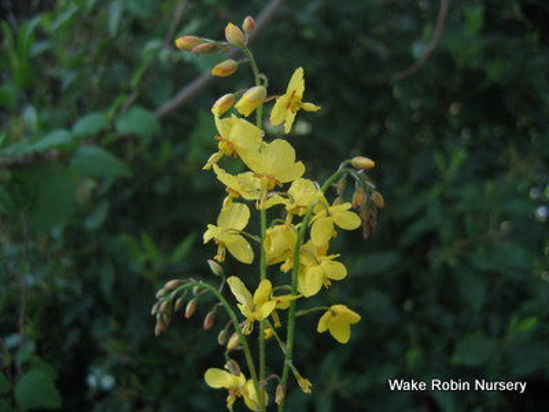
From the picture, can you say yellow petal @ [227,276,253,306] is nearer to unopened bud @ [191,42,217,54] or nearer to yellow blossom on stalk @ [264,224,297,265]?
yellow blossom on stalk @ [264,224,297,265]

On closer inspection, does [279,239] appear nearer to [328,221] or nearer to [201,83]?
[328,221]

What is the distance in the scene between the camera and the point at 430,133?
2.08 meters

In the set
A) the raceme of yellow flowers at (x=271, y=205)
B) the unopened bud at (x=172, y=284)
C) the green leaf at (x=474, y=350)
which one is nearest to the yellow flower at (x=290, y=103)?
the raceme of yellow flowers at (x=271, y=205)

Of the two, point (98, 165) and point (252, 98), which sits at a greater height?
point (252, 98)

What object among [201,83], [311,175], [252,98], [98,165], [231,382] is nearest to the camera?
[252,98]

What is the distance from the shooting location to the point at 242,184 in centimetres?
77

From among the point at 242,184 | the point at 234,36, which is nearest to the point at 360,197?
the point at 242,184

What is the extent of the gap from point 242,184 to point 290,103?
0.12 m

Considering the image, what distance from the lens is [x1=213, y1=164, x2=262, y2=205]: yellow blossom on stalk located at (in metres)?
0.75

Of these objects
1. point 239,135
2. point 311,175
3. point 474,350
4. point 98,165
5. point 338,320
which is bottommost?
point 474,350

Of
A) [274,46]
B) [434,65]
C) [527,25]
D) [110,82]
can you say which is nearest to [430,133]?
[434,65]

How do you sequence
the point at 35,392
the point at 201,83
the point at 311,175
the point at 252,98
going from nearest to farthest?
the point at 252,98 → the point at 35,392 → the point at 201,83 → the point at 311,175

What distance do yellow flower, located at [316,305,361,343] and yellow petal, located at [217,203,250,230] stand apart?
16cm

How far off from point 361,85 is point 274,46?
1.00 ft
